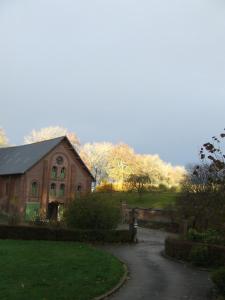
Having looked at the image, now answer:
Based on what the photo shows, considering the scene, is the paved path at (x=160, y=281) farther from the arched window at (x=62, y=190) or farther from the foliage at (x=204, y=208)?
the arched window at (x=62, y=190)

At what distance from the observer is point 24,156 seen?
211 feet

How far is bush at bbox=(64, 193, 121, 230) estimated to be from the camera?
32.7 m

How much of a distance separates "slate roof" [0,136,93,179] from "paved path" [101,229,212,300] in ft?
Result: 124

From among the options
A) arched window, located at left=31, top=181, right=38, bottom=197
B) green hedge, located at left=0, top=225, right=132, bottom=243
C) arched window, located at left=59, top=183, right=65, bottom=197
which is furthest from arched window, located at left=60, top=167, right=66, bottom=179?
green hedge, located at left=0, top=225, right=132, bottom=243

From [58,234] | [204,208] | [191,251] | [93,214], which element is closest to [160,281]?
[204,208]

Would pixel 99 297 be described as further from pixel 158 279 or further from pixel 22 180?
pixel 22 180

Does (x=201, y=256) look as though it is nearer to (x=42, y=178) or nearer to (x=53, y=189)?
(x=42, y=178)

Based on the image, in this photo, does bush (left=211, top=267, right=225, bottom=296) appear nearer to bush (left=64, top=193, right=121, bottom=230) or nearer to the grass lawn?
the grass lawn

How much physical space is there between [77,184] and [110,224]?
3256 centimetres

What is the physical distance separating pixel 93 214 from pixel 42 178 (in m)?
29.6

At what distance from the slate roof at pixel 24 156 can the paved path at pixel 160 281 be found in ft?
124

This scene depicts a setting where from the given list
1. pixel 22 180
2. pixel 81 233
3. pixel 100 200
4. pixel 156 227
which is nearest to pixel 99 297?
pixel 81 233

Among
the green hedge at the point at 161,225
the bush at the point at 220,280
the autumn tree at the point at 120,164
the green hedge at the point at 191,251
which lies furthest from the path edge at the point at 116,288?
the autumn tree at the point at 120,164

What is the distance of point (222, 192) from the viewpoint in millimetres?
15914
